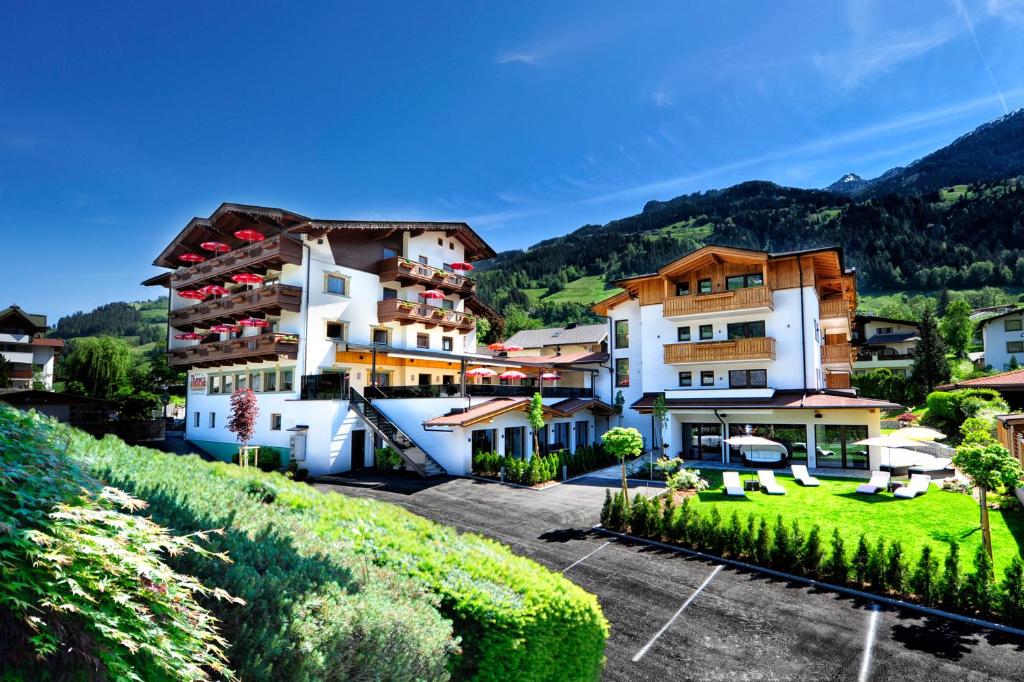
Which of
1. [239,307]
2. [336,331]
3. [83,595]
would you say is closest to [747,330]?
[336,331]

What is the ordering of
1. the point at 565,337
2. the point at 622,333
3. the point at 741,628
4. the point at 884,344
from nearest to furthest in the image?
the point at 741,628 → the point at 622,333 → the point at 565,337 → the point at 884,344

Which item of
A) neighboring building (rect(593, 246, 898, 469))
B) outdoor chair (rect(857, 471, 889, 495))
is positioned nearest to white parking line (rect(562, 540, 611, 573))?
outdoor chair (rect(857, 471, 889, 495))

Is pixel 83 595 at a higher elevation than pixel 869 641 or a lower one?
higher

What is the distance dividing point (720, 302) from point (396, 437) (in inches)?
804

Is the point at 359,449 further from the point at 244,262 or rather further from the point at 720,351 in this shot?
the point at 720,351

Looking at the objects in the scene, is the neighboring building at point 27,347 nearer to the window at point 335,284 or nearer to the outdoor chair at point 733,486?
the window at point 335,284

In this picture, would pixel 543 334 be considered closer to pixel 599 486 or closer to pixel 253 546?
pixel 599 486

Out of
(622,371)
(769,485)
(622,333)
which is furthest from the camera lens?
(622,333)

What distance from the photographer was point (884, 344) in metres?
71.2

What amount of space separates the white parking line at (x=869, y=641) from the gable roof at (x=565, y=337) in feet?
125

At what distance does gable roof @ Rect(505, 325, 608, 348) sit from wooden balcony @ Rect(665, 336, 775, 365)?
53.6ft

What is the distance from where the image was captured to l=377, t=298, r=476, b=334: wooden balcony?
1344 inches

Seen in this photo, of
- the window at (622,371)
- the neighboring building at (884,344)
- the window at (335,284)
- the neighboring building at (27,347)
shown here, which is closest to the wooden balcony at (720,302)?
the window at (622,371)

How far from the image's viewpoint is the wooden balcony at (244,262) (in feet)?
101
